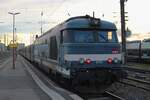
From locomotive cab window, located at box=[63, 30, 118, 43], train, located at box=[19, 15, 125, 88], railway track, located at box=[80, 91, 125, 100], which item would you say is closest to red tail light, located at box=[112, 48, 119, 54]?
train, located at box=[19, 15, 125, 88]

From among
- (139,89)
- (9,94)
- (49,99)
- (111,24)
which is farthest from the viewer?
(139,89)

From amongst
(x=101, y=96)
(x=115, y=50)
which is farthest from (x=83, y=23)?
(x=101, y=96)

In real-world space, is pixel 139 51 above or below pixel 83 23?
below

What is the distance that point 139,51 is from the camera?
5609 cm

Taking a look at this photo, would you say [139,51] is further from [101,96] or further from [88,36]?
[88,36]

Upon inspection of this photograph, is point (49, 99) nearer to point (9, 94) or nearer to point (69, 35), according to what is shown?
point (9, 94)

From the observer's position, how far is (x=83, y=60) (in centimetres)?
1820

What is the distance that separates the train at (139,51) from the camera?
175ft

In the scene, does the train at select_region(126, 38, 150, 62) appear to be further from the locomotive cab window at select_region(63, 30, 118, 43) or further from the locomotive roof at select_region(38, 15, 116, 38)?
the locomotive cab window at select_region(63, 30, 118, 43)

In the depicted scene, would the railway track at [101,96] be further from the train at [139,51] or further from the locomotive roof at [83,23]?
the train at [139,51]

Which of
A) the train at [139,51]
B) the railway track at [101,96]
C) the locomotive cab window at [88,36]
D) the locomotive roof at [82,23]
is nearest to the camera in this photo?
the railway track at [101,96]

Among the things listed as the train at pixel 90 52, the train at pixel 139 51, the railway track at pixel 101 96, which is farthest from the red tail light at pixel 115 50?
the train at pixel 139 51

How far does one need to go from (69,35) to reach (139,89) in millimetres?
4874

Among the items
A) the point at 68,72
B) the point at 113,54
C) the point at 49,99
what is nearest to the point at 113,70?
→ the point at 113,54
